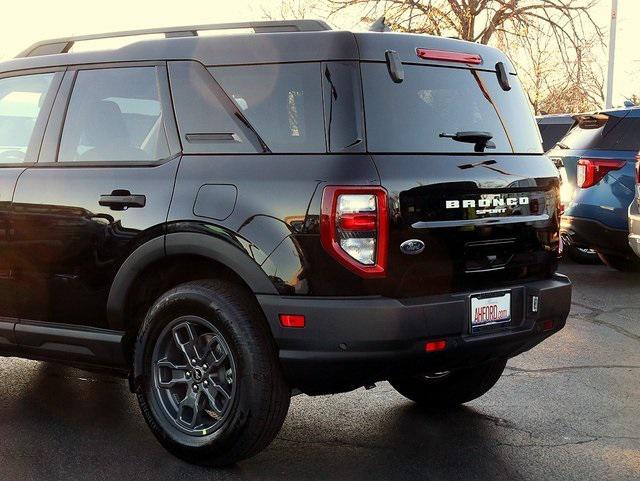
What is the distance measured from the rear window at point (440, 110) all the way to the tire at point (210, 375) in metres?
0.92

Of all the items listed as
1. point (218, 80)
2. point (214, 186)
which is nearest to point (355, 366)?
point (214, 186)

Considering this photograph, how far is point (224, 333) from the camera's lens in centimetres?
381

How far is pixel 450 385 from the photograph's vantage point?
479 cm

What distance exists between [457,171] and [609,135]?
596 centimetres

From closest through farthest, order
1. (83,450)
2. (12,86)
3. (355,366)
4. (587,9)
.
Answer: (355,366) → (83,450) → (12,86) → (587,9)

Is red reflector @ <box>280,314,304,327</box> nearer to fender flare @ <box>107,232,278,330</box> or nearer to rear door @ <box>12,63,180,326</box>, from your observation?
fender flare @ <box>107,232,278,330</box>

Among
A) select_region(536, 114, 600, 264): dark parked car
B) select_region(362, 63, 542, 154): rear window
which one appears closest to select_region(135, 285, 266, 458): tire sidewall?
select_region(362, 63, 542, 154): rear window

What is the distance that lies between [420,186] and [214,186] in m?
0.86

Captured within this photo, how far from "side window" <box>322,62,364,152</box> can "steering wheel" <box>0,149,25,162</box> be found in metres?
1.76

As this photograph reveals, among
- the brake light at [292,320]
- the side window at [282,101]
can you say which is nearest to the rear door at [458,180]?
the side window at [282,101]

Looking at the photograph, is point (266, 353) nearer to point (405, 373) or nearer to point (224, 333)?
point (224, 333)

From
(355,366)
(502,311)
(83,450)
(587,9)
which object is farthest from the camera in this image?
(587,9)

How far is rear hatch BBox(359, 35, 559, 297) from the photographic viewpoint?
11.9ft

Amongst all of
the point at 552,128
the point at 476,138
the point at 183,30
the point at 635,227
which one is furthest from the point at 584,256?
the point at 183,30
